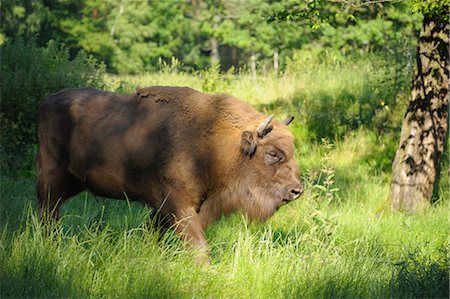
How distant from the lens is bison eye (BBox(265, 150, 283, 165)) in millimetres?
7702

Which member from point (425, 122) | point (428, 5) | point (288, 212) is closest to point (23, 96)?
point (288, 212)

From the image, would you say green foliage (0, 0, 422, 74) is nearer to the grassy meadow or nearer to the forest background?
the forest background

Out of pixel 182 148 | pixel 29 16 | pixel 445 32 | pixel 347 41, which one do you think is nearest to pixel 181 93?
pixel 182 148

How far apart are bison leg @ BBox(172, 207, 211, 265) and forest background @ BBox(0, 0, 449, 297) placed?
0.21 metres

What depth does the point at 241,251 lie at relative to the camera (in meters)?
7.06

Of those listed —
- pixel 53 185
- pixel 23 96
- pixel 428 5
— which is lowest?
pixel 53 185

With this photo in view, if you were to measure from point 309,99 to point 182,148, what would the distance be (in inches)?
343

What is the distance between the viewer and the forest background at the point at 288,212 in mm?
6348

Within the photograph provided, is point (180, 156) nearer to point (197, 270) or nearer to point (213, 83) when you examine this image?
point (197, 270)

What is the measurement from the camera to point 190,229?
7.53 metres

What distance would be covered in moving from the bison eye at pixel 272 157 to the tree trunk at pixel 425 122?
347 cm

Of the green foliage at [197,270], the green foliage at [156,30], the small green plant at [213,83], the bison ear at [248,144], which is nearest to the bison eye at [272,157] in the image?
the bison ear at [248,144]

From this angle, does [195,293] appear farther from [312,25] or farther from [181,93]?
[312,25]

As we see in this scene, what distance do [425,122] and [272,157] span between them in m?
3.64
